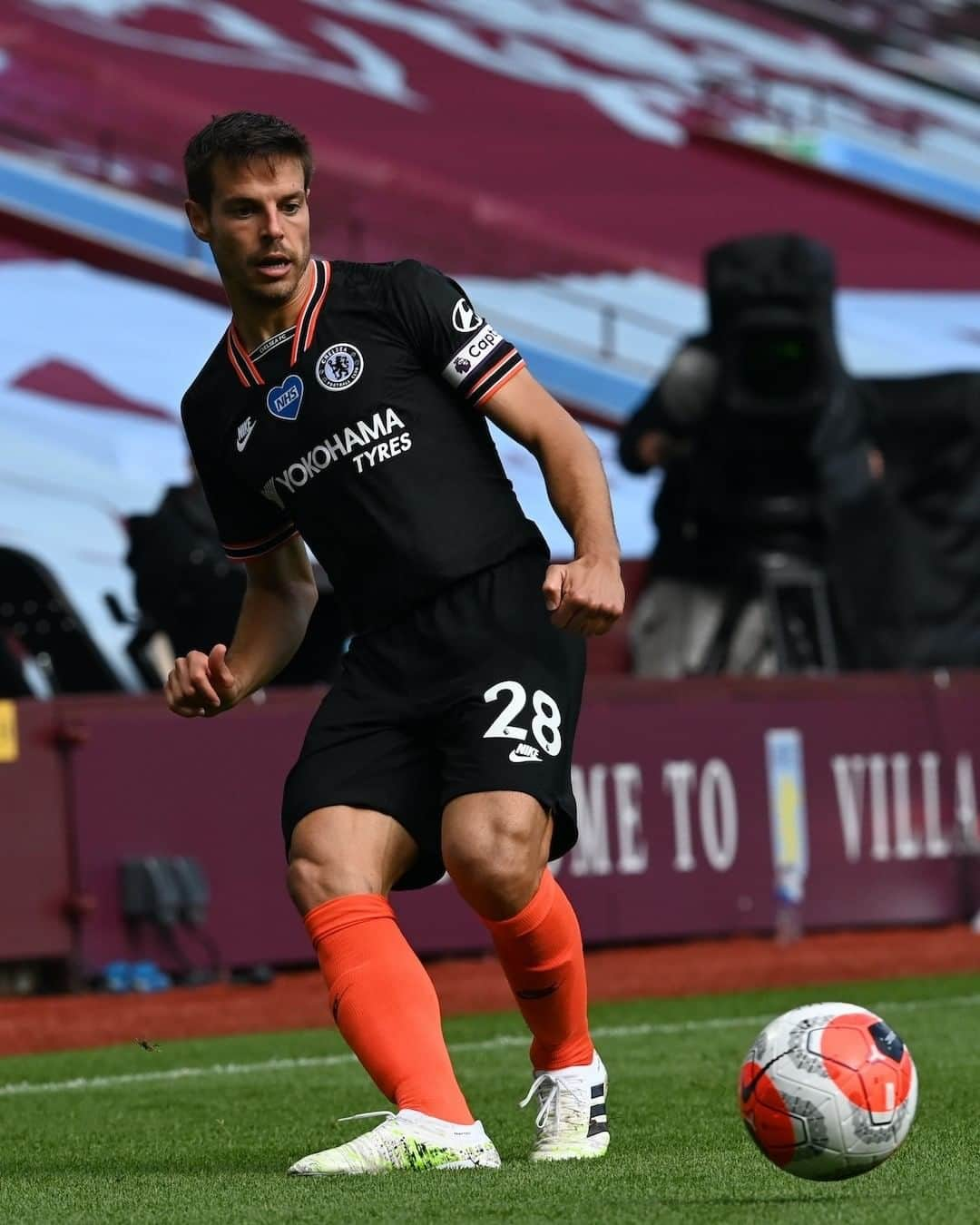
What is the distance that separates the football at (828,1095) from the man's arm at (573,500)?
868 mm

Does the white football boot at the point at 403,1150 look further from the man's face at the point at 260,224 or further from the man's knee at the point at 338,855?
the man's face at the point at 260,224

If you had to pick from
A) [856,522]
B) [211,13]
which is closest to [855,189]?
[211,13]

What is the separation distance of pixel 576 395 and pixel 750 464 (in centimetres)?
814

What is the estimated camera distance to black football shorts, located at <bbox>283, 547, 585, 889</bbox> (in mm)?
5227

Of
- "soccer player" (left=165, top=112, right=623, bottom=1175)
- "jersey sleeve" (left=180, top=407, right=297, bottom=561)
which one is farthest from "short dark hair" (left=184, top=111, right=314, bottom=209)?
"jersey sleeve" (left=180, top=407, right=297, bottom=561)

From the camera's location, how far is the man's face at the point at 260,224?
515 centimetres

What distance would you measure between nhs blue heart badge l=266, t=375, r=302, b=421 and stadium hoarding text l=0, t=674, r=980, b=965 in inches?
226

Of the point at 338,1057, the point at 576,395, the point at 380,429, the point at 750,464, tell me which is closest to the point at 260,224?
the point at 380,429

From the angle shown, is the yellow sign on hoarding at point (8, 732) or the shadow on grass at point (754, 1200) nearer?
the shadow on grass at point (754, 1200)

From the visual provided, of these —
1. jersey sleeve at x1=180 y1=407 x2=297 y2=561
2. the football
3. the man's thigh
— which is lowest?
the football

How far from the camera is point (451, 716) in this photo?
17.3ft

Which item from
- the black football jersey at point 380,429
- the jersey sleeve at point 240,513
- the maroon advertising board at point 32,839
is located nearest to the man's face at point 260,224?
the black football jersey at point 380,429

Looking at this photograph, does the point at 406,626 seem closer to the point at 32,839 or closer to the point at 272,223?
the point at 272,223

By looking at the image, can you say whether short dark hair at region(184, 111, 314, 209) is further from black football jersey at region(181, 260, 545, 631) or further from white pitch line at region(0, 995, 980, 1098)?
white pitch line at region(0, 995, 980, 1098)
